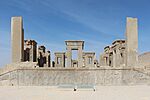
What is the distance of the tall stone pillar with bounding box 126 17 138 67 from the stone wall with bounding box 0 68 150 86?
3.10 metres

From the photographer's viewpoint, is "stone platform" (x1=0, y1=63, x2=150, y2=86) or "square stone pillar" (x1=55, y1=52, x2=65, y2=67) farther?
"square stone pillar" (x1=55, y1=52, x2=65, y2=67)

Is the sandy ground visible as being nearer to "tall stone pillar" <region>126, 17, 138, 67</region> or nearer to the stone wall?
the stone wall

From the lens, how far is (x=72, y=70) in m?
17.5

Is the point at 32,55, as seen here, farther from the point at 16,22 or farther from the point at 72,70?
the point at 72,70

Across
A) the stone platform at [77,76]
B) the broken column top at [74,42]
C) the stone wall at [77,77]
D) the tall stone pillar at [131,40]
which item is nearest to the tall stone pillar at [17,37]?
the stone platform at [77,76]

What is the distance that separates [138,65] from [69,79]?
21.2ft

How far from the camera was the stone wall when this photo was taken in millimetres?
17328

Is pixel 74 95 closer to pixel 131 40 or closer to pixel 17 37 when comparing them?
pixel 17 37

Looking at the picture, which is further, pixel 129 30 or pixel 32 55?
pixel 32 55

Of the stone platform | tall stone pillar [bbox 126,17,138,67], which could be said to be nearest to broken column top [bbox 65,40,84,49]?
tall stone pillar [bbox 126,17,138,67]

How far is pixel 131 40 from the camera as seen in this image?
2062cm

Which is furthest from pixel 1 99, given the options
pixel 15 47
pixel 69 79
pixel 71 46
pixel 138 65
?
pixel 71 46

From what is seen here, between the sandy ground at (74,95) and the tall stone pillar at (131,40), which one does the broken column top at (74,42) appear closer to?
the tall stone pillar at (131,40)

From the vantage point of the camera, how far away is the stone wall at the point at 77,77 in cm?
1733
